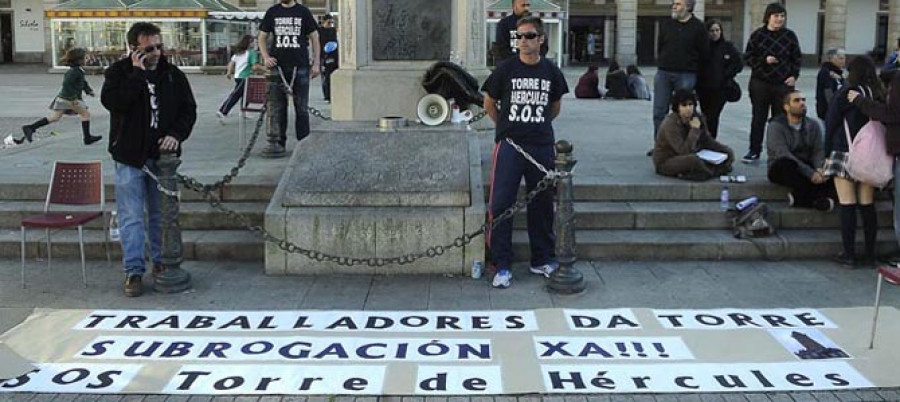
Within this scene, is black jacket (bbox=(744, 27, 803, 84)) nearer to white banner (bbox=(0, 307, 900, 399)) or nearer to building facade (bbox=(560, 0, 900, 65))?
white banner (bbox=(0, 307, 900, 399))

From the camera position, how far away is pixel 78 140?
13.2 metres

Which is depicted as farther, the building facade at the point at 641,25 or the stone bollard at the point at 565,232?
the building facade at the point at 641,25

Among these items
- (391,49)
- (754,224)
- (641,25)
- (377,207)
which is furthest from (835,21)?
(377,207)

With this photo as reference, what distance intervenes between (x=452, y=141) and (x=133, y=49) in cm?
307

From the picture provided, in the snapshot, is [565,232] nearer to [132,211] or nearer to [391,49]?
[132,211]

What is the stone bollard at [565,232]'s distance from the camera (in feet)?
22.6

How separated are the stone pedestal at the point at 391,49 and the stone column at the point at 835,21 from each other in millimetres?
39829

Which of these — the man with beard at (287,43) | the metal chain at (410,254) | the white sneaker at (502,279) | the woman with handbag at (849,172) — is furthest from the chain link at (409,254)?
the man with beard at (287,43)

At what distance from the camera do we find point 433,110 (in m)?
9.34

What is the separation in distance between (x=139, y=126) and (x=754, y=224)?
5347 millimetres

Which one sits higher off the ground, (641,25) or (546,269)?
(641,25)

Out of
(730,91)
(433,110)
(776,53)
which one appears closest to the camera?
(433,110)

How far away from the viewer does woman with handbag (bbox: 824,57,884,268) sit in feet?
25.2

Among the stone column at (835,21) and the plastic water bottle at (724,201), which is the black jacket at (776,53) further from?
the stone column at (835,21)
